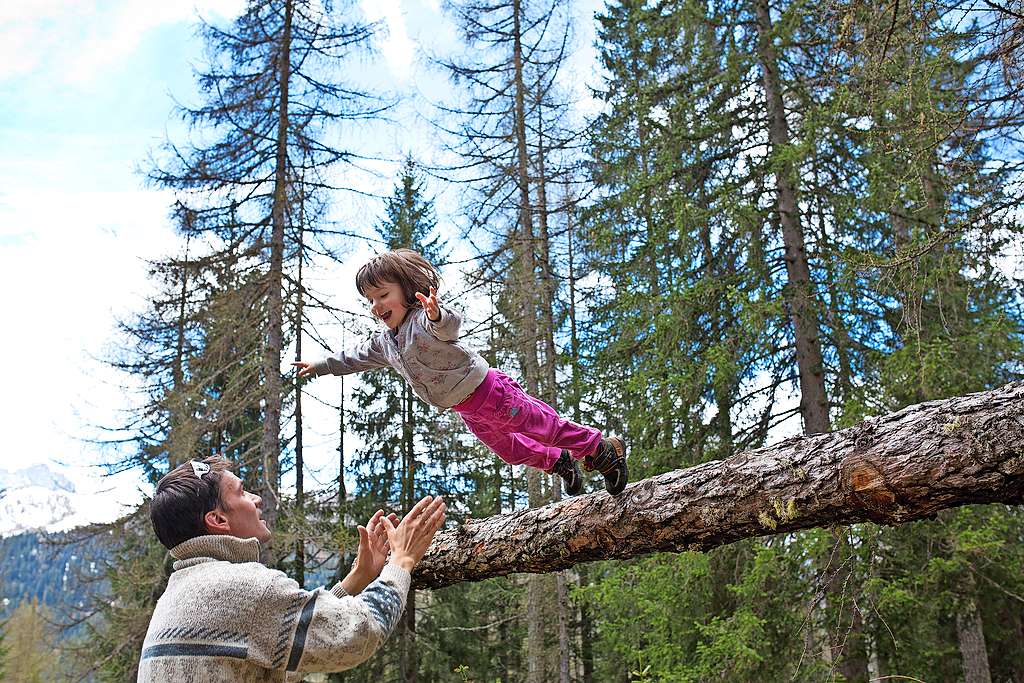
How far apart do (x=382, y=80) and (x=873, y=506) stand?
1380cm

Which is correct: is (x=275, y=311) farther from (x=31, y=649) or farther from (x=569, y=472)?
(x=31, y=649)

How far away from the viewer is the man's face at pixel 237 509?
8.75 ft

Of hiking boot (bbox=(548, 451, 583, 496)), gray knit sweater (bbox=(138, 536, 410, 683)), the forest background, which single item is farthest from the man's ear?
the forest background

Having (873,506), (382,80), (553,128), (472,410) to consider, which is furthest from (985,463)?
(382,80)

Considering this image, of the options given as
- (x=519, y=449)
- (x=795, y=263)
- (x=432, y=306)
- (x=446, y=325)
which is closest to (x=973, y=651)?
(x=795, y=263)

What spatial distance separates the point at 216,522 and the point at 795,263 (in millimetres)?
9831

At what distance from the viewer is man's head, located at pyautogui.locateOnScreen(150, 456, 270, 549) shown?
8.48ft

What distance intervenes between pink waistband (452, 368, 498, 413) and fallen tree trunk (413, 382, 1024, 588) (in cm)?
68

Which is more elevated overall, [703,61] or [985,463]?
[703,61]

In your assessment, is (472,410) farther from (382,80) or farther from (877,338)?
(382,80)

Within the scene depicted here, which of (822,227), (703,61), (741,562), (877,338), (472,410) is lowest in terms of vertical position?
(741,562)

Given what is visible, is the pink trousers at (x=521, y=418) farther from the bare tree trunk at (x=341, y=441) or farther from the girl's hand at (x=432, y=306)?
the bare tree trunk at (x=341, y=441)

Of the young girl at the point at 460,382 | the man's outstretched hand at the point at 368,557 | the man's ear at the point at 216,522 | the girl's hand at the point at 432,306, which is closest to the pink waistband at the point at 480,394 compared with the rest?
the young girl at the point at 460,382

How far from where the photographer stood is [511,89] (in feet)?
49.9
